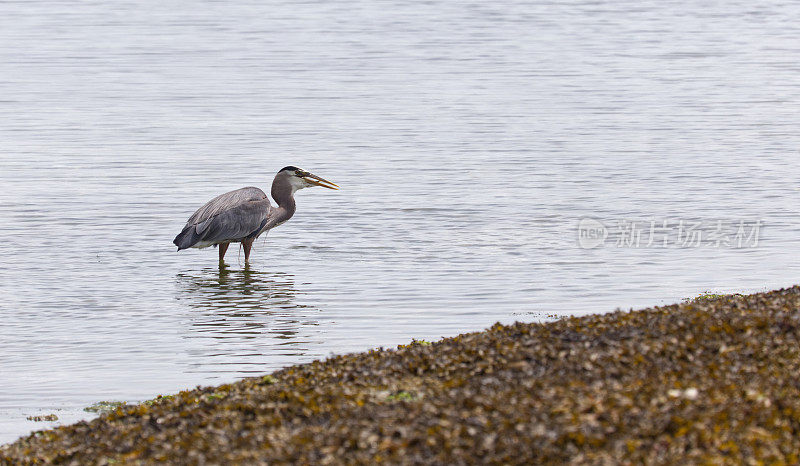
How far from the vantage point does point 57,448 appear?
9.47 meters

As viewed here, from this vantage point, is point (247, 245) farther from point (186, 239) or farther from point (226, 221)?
point (186, 239)

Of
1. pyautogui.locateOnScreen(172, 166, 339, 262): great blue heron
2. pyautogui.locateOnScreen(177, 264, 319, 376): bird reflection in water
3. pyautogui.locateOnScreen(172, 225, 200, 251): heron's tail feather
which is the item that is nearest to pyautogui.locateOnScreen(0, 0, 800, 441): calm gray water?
pyautogui.locateOnScreen(177, 264, 319, 376): bird reflection in water

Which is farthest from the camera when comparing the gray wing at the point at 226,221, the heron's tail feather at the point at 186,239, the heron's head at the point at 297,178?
the heron's head at the point at 297,178

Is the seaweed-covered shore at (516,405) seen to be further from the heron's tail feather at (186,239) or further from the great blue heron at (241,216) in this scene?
the great blue heron at (241,216)

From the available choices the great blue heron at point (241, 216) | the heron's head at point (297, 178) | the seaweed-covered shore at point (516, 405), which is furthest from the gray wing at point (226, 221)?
the seaweed-covered shore at point (516, 405)

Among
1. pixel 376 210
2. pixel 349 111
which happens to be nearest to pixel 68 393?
pixel 376 210

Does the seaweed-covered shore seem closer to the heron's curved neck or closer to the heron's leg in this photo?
the heron's leg

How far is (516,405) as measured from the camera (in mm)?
8531

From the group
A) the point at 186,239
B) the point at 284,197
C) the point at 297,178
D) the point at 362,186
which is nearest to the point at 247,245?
the point at 186,239

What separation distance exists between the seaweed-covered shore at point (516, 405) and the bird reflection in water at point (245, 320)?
2.22 m

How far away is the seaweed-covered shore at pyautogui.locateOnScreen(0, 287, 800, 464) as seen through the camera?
788 cm

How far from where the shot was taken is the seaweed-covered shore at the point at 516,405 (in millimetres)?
7875

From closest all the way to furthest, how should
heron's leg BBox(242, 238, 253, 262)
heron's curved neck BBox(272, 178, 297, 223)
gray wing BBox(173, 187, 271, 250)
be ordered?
gray wing BBox(173, 187, 271, 250) < heron's leg BBox(242, 238, 253, 262) < heron's curved neck BBox(272, 178, 297, 223)

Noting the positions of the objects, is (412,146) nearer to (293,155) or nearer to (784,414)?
(293,155)
